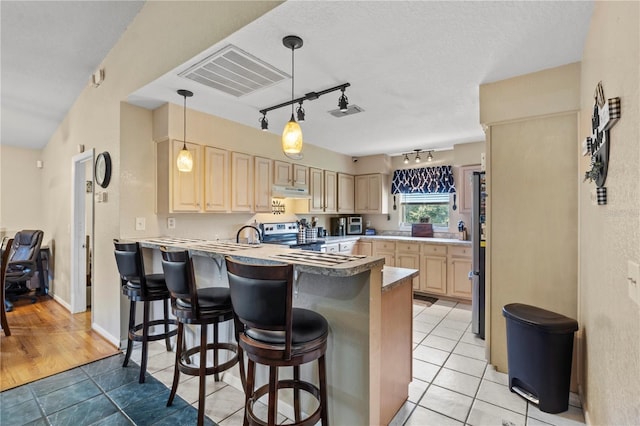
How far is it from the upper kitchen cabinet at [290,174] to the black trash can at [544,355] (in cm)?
319

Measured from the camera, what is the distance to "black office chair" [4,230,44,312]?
4348mm

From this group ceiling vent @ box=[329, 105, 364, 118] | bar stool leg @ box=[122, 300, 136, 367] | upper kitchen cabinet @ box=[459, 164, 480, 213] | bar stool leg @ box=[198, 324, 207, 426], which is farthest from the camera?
upper kitchen cabinet @ box=[459, 164, 480, 213]

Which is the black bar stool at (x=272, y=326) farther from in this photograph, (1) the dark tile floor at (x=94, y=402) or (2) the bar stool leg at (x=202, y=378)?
(1) the dark tile floor at (x=94, y=402)

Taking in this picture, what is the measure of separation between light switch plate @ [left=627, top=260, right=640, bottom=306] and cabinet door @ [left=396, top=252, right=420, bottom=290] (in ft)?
12.8

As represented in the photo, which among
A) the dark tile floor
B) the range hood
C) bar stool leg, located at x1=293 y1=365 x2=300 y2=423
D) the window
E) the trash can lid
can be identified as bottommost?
the dark tile floor

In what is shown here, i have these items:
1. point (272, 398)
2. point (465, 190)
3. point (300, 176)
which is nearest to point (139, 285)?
point (272, 398)

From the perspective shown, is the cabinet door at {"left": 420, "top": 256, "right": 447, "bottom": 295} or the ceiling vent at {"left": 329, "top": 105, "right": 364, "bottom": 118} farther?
the cabinet door at {"left": 420, "top": 256, "right": 447, "bottom": 295}

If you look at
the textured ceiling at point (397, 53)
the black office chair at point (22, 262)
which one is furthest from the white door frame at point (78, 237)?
the textured ceiling at point (397, 53)

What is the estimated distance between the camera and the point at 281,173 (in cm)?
441

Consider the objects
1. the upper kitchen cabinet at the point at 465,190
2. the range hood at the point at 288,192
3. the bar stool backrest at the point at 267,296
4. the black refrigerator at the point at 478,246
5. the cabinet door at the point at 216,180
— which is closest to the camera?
the bar stool backrest at the point at 267,296

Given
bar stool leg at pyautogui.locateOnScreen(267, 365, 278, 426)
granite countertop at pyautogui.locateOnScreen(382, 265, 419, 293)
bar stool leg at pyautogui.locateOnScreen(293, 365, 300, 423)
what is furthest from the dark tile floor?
granite countertop at pyautogui.locateOnScreen(382, 265, 419, 293)

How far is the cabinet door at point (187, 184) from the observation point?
3.11 meters

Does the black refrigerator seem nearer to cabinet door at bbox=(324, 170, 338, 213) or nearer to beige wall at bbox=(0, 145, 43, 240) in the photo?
cabinet door at bbox=(324, 170, 338, 213)

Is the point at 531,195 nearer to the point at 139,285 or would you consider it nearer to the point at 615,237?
the point at 615,237
